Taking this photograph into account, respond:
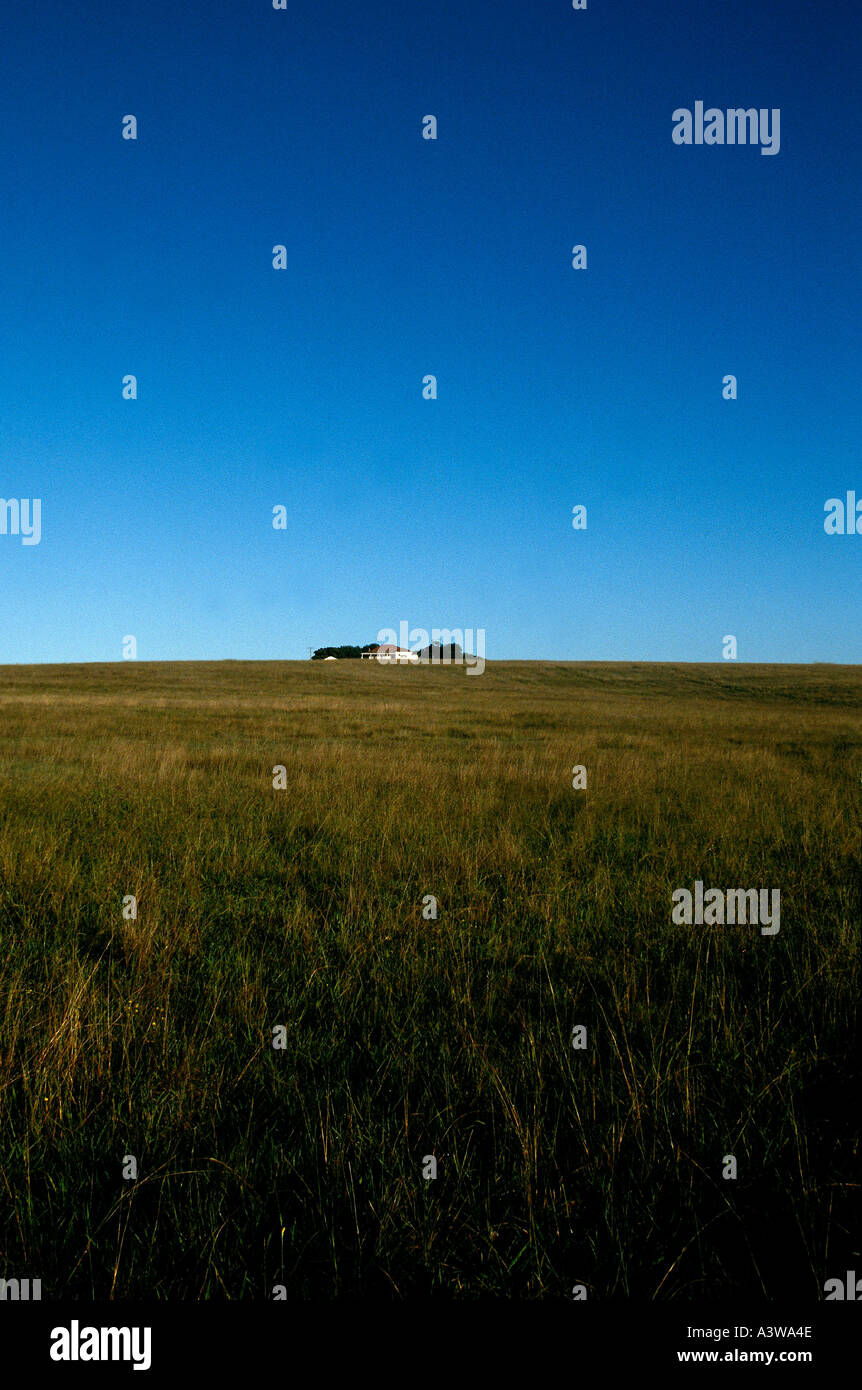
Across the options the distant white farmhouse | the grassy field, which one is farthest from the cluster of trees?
the grassy field

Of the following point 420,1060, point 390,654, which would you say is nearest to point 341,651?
point 390,654

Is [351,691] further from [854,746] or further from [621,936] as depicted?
[621,936]

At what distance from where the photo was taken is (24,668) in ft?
198

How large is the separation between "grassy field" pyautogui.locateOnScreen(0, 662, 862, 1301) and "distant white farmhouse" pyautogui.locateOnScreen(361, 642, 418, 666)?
81.7 meters

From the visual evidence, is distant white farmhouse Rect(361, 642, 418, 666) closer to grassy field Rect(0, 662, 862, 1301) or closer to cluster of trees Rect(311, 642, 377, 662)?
cluster of trees Rect(311, 642, 377, 662)

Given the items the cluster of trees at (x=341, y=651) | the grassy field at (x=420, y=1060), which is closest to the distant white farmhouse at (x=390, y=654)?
the cluster of trees at (x=341, y=651)

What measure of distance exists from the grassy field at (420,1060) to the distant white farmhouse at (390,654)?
268ft

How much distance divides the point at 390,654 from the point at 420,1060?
317 ft

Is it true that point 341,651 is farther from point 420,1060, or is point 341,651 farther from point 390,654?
point 420,1060

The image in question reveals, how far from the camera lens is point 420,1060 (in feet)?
8.73

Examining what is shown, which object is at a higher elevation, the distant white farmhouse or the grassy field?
the distant white farmhouse

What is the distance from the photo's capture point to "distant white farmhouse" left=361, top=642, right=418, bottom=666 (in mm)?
89569

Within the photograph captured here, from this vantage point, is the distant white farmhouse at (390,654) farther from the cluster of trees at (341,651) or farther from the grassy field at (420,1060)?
the grassy field at (420,1060)
